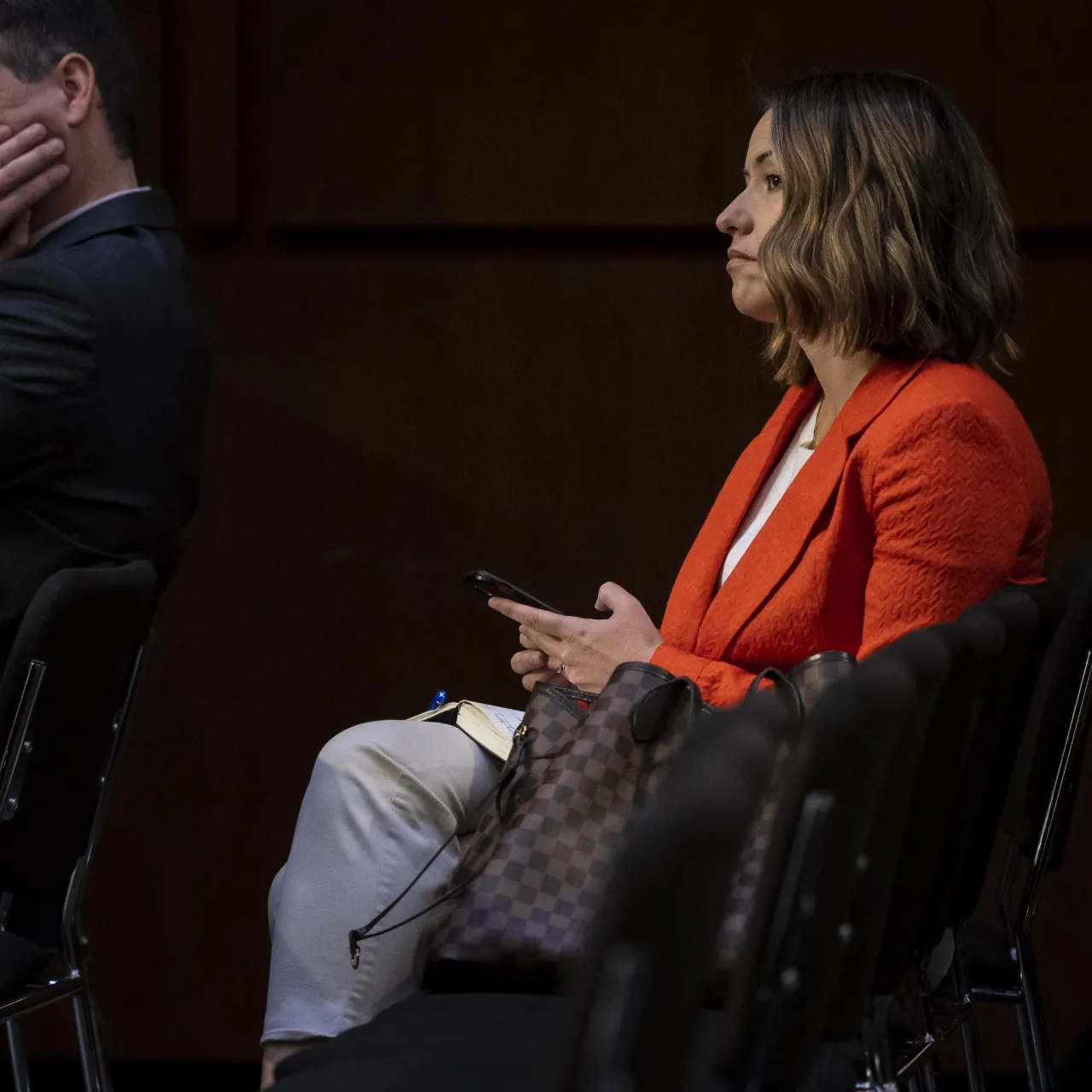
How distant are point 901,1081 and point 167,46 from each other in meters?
2.23

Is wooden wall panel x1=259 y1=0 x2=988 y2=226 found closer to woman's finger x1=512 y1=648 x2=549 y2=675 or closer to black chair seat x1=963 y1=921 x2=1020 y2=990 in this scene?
woman's finger x1=512 y1=648 x2=549 y2=675

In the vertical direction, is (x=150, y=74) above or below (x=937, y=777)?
above

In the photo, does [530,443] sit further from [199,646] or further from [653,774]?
[653,774]

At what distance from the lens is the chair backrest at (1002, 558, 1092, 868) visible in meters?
1.61

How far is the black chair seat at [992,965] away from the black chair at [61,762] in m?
1.03

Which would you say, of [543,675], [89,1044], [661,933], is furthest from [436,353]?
[661,933]

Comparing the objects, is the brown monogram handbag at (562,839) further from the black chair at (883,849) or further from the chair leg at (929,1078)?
the chair leg at (929,1078)

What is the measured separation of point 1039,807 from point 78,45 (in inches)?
69.1

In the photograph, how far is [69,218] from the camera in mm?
2416

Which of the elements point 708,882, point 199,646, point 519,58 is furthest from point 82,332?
Result: point 708,882

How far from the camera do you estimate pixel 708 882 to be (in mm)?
724

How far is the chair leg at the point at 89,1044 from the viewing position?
2.04 meters

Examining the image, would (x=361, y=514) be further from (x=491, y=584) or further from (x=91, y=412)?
(x=491, y=584)

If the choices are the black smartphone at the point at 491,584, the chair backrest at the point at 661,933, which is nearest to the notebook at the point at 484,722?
the black smartphone at the point at 491,584
